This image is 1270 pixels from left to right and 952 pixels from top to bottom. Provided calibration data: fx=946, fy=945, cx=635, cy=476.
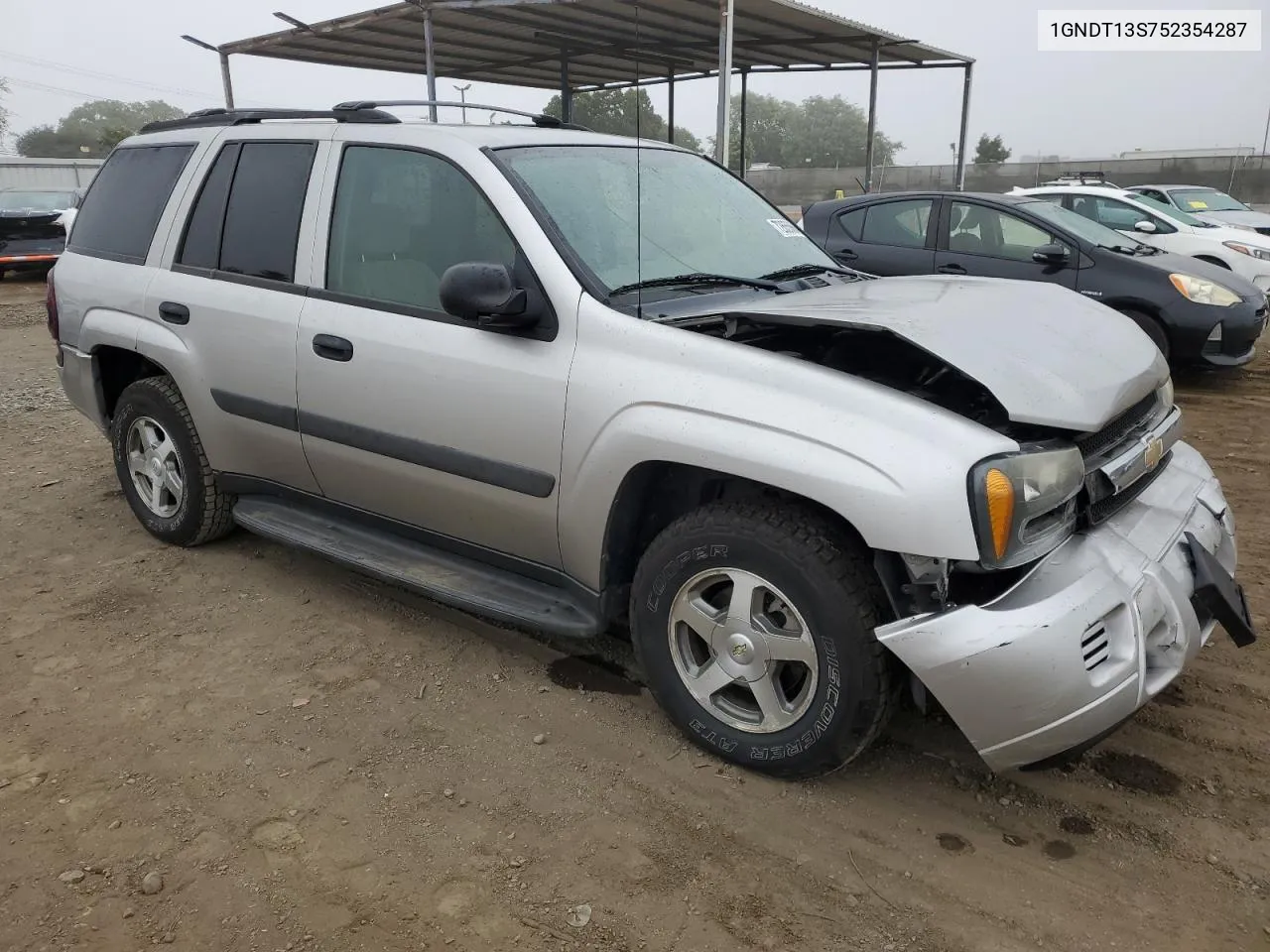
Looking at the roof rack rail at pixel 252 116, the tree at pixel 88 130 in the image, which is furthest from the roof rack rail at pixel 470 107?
the tree at pixel 88 130

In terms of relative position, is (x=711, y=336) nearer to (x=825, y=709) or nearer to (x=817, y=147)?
(x=825, y=709)

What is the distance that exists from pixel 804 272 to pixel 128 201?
3097 mm

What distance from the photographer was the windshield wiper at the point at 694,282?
2926mm

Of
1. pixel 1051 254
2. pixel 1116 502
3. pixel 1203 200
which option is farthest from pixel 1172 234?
pixel 1116 502

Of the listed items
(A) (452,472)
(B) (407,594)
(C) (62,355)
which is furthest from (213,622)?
(C) (62,355)

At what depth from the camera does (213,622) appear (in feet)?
12.2

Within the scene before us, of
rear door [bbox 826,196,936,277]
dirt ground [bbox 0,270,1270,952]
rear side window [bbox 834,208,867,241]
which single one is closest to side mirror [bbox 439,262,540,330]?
dirt ground [bbox 0,270,1270,952]

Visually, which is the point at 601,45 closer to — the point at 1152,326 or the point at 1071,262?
the point at 1071,262

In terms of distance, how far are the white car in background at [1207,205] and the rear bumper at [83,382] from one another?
13870mm

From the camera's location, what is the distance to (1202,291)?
7328 millimetres

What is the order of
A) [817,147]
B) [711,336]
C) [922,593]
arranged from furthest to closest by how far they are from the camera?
[817,147]
[711,336]
[922,593]

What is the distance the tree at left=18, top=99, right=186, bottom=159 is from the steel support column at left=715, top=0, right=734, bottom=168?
46.4 metres

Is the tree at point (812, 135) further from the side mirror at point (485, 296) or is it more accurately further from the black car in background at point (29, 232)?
the side mirror at point (485, 296)

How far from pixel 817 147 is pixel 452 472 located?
9195 centimetres
